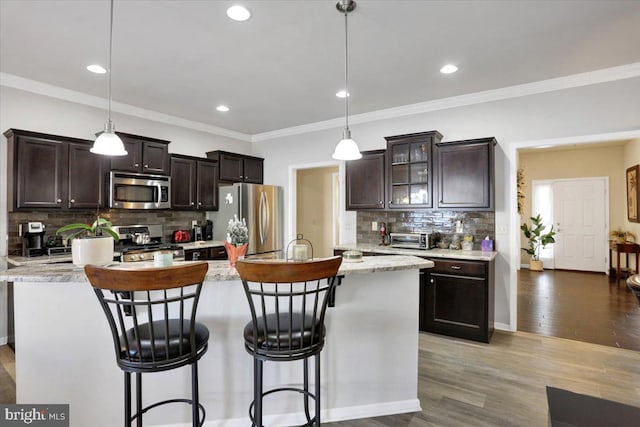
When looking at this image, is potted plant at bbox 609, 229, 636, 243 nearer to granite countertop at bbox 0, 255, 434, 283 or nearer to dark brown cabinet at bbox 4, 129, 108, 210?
granite countertop at bbox 0, 255, 434, 283

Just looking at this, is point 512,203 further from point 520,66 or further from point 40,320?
point 40,320

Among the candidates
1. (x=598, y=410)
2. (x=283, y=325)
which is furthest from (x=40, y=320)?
(x=598, y=410)

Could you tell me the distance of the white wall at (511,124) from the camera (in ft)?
11.0

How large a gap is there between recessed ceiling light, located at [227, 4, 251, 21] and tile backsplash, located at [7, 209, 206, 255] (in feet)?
9.76

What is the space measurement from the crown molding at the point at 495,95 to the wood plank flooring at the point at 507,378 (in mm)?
2711

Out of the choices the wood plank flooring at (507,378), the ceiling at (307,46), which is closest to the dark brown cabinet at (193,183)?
the ceiling at (307,46)

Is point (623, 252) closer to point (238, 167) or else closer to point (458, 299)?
point (458, 299)

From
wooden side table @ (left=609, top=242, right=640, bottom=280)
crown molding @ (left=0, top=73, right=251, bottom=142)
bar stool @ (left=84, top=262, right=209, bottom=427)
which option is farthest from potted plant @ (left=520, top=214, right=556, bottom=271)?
bar stool @ (left=84, top=262, right=209, bottom=427)

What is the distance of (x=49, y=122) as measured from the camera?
373cm

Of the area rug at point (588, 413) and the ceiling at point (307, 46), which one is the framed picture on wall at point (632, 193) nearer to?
the ceiling at point (307, 46)

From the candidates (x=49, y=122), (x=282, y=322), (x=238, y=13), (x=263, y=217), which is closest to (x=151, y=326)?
(x=282, y=322)

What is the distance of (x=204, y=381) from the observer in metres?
2.06

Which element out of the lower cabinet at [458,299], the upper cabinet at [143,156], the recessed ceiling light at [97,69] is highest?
the recessed ceiling light at [97,69]

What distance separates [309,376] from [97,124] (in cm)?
398
